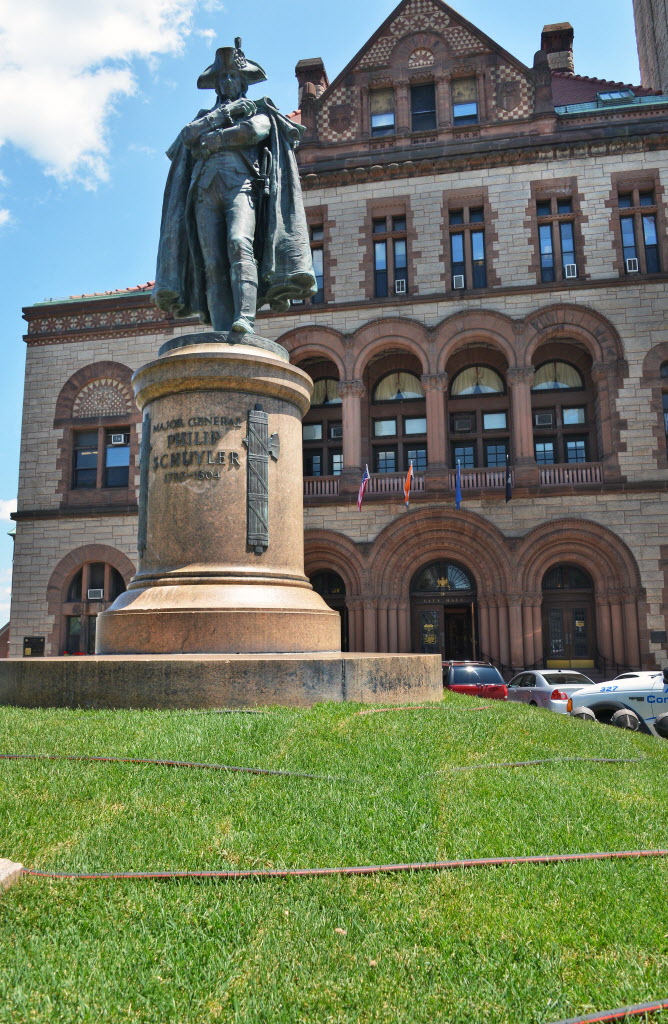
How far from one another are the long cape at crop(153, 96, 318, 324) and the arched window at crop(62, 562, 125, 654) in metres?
21.3

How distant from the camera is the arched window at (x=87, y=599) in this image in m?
30.7

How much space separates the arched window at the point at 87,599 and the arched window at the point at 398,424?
432 inches

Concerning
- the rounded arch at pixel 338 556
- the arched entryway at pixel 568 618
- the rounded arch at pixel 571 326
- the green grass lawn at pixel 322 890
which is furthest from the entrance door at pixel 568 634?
the green grass lawn at pixel 322 890

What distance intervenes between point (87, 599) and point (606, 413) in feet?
66.1

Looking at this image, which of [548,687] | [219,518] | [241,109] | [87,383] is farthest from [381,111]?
[219,518]

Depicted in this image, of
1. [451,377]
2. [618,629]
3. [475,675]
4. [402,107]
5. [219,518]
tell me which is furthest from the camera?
[402,107]

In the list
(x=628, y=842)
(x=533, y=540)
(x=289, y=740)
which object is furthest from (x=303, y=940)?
(x=533, y=540)

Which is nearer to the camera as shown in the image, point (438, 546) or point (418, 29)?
point (438, 546)

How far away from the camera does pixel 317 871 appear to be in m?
3.73

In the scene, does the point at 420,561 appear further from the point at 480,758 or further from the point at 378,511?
the point at 480,758

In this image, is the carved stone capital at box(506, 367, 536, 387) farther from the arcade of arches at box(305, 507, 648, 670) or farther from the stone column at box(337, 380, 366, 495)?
the stone column at box(337, 380, 366, 495)

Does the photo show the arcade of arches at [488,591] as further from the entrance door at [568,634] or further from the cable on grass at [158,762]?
the cable on grass at [158,762]

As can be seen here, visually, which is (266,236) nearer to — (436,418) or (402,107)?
(436,418)

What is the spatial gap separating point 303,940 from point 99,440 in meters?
30.6
